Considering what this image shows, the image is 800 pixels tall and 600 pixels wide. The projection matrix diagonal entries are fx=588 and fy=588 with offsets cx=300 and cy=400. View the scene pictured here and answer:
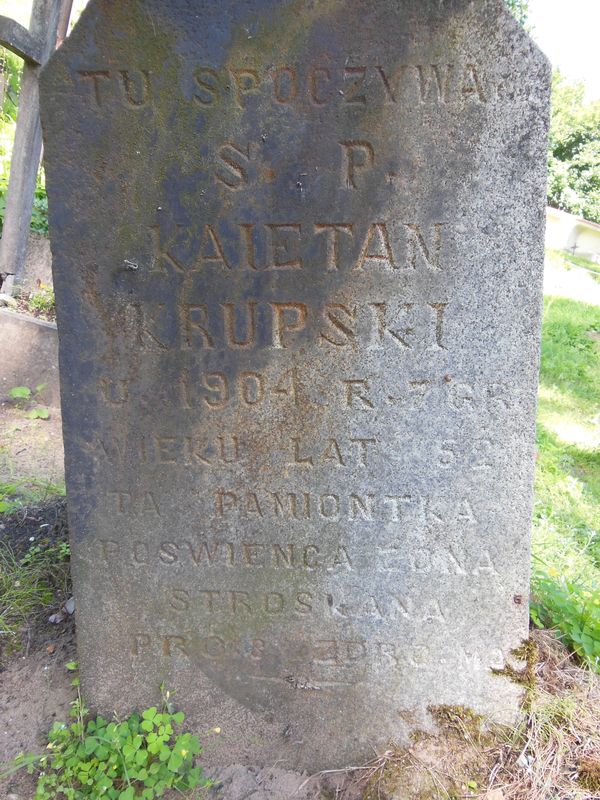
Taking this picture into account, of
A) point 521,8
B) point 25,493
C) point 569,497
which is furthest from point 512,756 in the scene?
point 521,8

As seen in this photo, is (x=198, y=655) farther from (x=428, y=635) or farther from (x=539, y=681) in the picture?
(x=539, y=681)

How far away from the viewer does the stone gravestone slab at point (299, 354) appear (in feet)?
5.08

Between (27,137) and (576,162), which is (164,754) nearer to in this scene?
(27,137)

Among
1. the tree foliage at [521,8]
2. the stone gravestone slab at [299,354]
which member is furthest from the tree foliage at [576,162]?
the stone gravestone slab at [299,354]

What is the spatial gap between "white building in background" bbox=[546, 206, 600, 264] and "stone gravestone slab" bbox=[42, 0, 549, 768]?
30.5 m

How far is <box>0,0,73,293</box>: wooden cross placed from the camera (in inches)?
167

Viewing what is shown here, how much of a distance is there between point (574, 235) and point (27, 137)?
34.9 meters

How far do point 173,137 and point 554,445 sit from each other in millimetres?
4034

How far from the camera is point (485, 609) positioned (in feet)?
6.40

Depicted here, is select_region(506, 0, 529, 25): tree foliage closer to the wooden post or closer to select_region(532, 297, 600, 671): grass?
select_region(532, 297, 600, 671): grass

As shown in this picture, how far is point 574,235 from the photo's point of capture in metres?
33.7

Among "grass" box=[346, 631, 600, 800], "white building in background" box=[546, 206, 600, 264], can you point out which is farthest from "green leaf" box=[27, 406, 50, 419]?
"white building in background" box=[546, 206, 600, 264]

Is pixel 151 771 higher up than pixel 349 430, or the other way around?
pixel 349 430

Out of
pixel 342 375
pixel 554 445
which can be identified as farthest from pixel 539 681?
pixel 554 445
